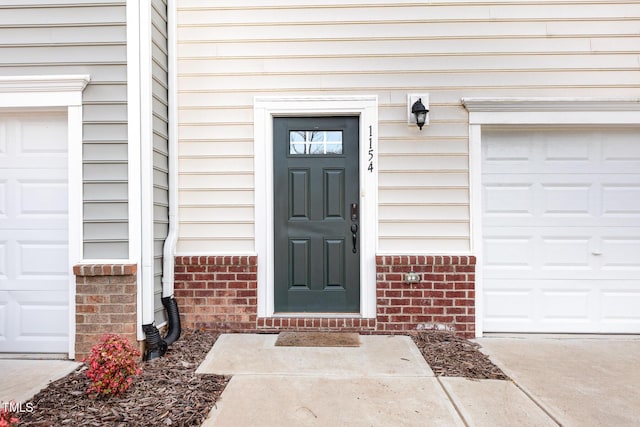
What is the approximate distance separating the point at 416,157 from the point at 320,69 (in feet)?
4.15

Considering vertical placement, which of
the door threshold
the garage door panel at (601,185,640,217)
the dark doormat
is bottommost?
the dark doormat

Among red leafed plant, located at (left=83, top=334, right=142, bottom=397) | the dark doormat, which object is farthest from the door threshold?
red leafed plant, located at (left=83, top=334, right=142, bottom=397)

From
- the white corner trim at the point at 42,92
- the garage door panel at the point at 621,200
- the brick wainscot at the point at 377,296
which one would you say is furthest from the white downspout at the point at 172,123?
the garage door panel at the point at 621,200

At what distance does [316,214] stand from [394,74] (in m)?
1.55

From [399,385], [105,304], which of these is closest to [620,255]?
[399,385]

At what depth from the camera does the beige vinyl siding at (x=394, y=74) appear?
11.5 ft

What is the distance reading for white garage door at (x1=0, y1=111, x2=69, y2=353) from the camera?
3.12 metres

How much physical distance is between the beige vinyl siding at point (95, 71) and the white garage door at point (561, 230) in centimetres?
334

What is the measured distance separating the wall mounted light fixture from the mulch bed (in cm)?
204

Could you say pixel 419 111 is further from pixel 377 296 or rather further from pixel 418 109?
pixel 377 296

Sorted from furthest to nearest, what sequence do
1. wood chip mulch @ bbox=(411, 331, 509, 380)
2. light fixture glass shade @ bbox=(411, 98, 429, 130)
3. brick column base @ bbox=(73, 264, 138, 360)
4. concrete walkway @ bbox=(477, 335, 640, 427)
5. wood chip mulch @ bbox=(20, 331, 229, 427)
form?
light fixture glass shade @ bbox=(411, 98, 429, 130)
brick column base @ bbox=(73, 264, 138, 360)
wood chip mulch @ bbox=(411, 331, 509, 380)
concrete walkway @ bbox=(477, 335, 640, 427)
wood chip mulch @ bbox=(20, 331, 229, 427)

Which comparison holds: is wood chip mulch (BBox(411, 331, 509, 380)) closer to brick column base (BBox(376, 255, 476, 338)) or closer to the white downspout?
brick column base (BBox(376, 255, 476, 338))

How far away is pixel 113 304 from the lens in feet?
9.65

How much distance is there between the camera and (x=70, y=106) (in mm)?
3008
